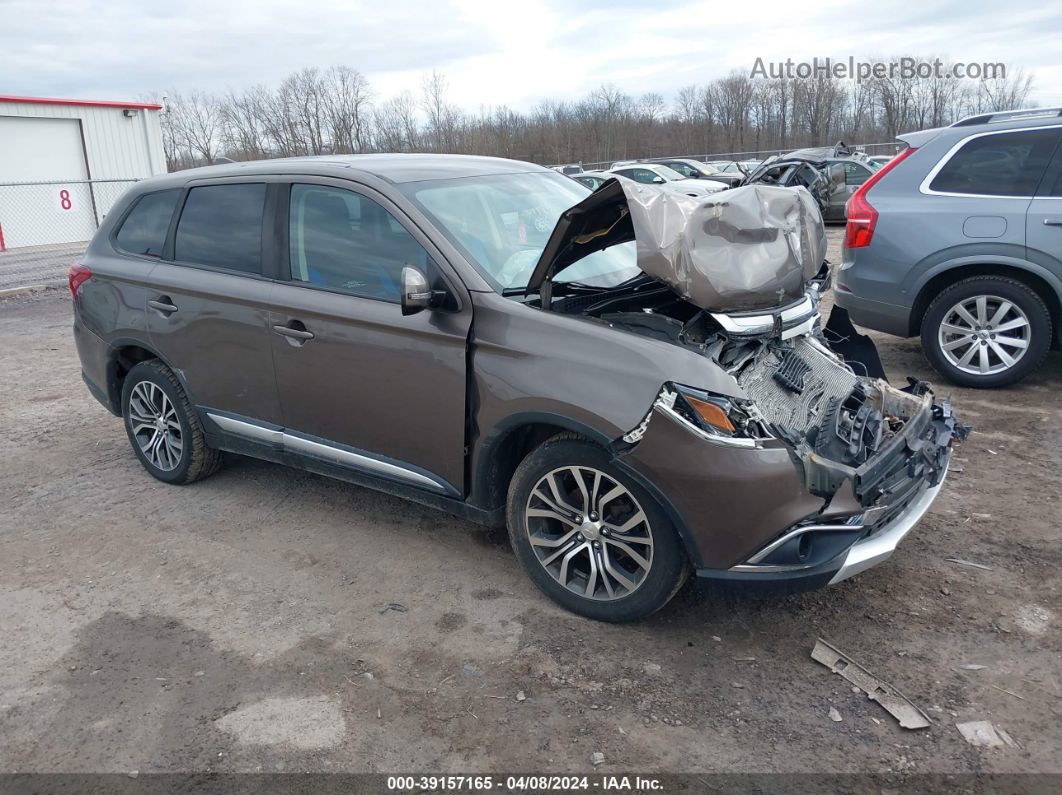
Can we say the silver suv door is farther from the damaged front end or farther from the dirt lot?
the damaged front end

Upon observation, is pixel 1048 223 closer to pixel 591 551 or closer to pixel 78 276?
pixel 591 551

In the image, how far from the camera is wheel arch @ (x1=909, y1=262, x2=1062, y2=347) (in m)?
5.87

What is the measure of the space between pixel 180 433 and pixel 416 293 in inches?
90.1

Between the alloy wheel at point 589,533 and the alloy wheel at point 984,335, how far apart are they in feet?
13.4

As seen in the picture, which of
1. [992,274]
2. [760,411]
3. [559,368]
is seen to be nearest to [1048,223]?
[992,274]

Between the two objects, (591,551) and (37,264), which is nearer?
(591,551)

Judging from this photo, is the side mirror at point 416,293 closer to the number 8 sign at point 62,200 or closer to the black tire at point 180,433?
the black tire at point 180,433

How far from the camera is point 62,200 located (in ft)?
81.1

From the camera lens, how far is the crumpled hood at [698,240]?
334 centimetres

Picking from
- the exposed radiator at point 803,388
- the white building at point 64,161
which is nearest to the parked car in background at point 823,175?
the exposed radiator at point 803,388

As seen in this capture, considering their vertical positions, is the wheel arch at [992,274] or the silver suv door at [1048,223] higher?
the silver suv door at [1048,223]

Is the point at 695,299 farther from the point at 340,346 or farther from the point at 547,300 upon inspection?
the point at 340,346

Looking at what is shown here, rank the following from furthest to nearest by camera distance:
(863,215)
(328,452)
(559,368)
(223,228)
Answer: (863,215)
(223,228)
(328,452)
(559,368)

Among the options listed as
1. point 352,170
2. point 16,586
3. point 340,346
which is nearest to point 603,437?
point 340,346
